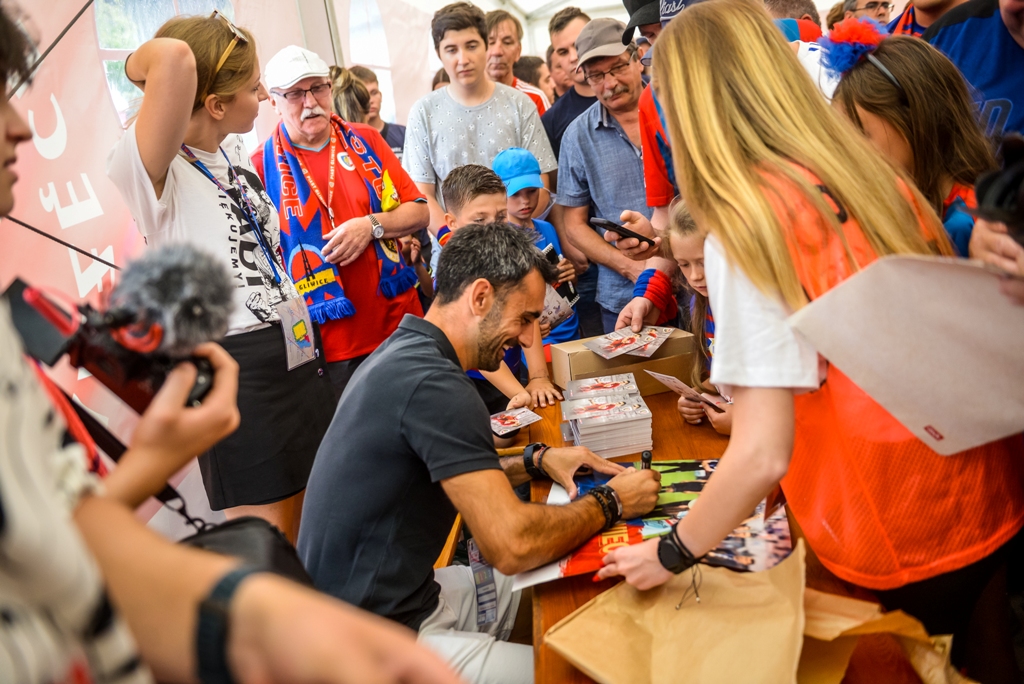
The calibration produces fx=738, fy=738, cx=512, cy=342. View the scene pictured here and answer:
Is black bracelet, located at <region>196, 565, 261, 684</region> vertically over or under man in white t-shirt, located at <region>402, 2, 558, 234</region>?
under

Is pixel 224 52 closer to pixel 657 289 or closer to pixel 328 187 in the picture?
pixel 328 187

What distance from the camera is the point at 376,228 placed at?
119 inches

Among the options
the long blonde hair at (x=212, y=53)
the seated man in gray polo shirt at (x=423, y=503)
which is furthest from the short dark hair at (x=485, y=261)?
the long blonde hair at (x=212, y=53)

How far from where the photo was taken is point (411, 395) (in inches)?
62.8

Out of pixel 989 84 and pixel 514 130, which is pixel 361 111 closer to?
pixel 514 130

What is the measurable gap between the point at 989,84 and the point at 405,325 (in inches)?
69.5

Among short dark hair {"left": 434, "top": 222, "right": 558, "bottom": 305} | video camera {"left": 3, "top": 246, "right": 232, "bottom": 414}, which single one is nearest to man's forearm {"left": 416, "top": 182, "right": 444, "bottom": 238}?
short dark hair {"left": 434, "top": 222, "right": 558, "bottom": 305}

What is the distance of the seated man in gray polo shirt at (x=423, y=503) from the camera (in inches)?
58.5

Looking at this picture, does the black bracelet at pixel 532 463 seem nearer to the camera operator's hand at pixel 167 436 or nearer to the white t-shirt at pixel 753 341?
the white t-shirt at pixel 753 341

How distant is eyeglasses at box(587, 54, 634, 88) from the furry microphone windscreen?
9.36ft

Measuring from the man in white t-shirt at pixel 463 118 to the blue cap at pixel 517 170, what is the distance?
0.32 m

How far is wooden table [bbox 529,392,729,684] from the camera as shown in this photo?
1192mm

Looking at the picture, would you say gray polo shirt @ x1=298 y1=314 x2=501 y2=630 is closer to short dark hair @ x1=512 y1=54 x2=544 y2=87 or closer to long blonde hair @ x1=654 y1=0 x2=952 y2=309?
long blonde hair @ x1=654 y1=0 x2=952 y2=309

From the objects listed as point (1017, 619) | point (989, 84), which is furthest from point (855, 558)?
point (989, 84)
